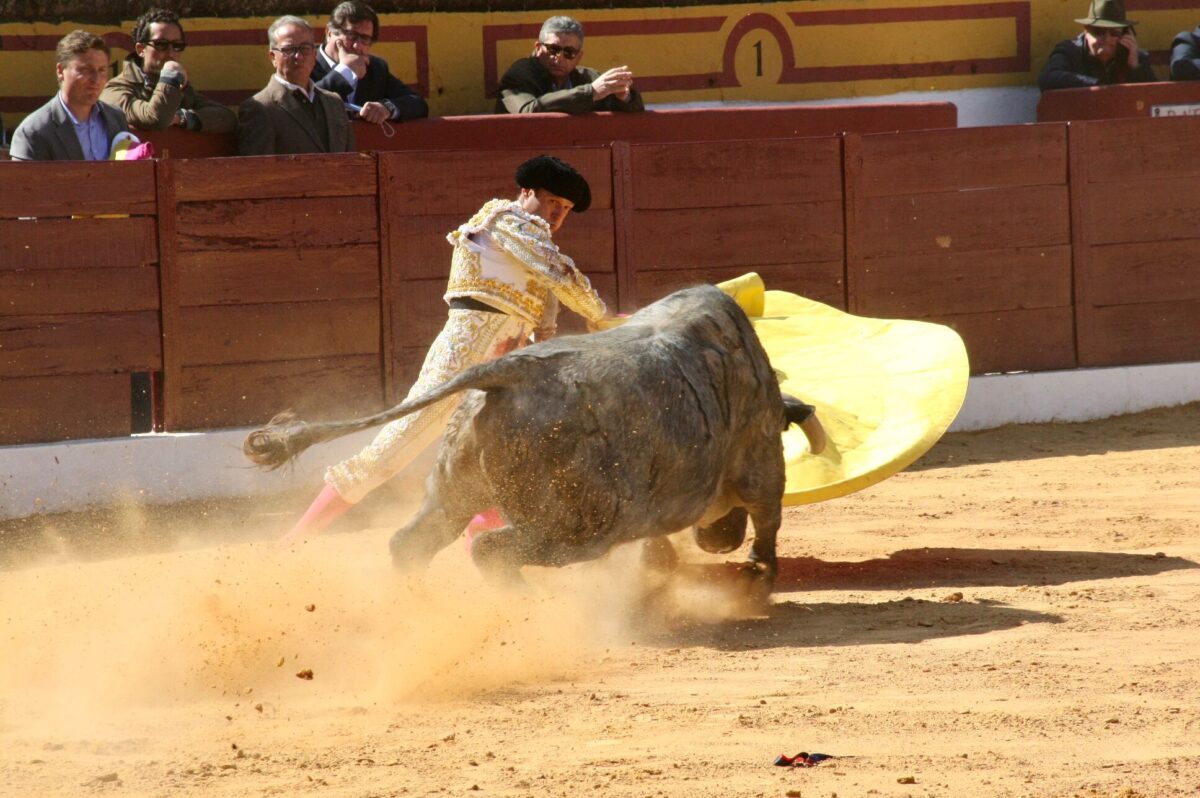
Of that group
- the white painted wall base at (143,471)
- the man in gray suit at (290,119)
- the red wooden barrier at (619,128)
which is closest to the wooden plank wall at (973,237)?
the red wooden barrier at (619,128)

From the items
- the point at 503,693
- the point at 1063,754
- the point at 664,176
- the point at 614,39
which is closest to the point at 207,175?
the point at 664,176

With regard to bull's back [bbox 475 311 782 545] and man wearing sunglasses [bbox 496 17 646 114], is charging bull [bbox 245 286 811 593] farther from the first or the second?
man wearing sunglasses [bbox 496 17 646 114]

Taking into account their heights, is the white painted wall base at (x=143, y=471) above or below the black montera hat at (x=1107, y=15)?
below

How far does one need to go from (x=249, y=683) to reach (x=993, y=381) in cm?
460

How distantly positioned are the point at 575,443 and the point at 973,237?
13.8 feet

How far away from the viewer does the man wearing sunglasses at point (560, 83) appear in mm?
7258

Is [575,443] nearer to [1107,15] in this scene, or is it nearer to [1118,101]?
[1107,15]

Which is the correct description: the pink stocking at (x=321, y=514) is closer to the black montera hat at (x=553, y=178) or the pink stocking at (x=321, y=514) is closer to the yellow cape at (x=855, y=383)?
the black montera hat at (x=553, y=178)

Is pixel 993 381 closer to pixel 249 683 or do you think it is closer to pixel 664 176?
pixel 664 176

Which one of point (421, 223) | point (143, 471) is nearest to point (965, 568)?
point (421, 223)

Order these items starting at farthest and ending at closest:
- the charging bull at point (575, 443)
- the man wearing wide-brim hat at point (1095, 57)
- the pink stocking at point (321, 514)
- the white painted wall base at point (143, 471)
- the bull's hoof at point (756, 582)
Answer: the man wearing wide-brim hat at point (1095, 57) → the white painted wall base at point (143, 471) → the pink stocking at point (321, 514) → the bull's hoof at point (756, 582) → the charging bull at point (575, 443)

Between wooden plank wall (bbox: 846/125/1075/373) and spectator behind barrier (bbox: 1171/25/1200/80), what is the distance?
6.43 ft

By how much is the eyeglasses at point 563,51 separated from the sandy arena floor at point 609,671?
107 inches

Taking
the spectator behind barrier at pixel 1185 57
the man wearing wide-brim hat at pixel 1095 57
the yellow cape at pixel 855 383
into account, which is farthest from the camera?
the spectator behind barrier at pixel 1185 57
